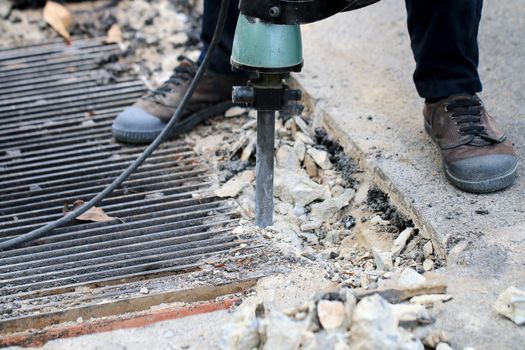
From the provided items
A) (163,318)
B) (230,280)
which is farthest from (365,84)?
(163,318)

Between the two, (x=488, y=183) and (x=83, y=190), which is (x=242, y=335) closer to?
(x=488, y=183)

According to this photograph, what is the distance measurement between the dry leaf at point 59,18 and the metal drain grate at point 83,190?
196 mm

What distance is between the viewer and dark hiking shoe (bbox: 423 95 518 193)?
2.06m

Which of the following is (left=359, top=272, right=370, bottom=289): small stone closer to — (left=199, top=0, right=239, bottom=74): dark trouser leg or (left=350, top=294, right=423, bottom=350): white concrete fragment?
(left=350, top=294, right=423, bottom=350): white concrete fragment

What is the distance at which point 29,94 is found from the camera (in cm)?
306

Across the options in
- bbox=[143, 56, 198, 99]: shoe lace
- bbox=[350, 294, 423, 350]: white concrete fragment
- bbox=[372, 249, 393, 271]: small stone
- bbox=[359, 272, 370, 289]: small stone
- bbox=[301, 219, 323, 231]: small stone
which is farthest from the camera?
bbox=[143, 56, 198, 99]: shoe lace

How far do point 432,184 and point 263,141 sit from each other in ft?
1.59

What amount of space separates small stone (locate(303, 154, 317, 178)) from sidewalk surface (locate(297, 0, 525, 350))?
0.39 ft

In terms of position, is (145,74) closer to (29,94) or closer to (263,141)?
(29,94)

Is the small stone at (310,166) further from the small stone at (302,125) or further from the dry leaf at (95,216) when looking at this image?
the dry leaf at (95,216)

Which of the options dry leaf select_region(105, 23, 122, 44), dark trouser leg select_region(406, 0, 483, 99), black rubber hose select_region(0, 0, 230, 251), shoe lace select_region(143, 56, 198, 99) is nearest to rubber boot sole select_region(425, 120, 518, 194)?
dark trouser leg select_region(406, 0, 483, 99)

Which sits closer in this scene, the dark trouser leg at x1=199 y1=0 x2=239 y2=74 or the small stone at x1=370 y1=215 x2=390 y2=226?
the small stone at x1=370 y1=215 x2=390 y2=226

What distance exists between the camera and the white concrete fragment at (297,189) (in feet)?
7.45

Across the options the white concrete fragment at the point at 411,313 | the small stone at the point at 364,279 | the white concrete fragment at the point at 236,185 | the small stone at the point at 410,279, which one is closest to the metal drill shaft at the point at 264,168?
the white concrete fragment at the point at 236,185
